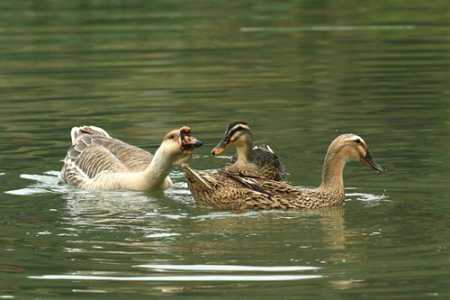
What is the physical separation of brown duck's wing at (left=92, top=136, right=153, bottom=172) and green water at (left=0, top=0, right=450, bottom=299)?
50cm

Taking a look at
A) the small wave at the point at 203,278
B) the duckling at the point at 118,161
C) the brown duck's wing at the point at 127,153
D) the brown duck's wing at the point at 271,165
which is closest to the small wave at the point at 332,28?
the duckling at the point at 118,161

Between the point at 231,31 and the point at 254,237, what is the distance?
1616 cm

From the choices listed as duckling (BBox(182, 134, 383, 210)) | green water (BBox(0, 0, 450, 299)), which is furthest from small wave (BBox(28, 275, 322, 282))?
duckling (BBox(182, 134, 383, 210))

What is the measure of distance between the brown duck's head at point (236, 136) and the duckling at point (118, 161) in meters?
0.65

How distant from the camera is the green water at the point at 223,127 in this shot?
11570 mm

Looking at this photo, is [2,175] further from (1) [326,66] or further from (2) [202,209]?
(1) [326,66]

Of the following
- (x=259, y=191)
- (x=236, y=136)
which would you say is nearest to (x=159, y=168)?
(x=236, y=136)

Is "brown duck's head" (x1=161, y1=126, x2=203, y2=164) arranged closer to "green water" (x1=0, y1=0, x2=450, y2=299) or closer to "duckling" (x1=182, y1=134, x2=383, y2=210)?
"green water" (x1=0, y1=0, x2=450, y2=299)

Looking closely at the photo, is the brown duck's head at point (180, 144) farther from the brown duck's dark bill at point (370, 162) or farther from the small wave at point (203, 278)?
the small wave at point (203, 278)

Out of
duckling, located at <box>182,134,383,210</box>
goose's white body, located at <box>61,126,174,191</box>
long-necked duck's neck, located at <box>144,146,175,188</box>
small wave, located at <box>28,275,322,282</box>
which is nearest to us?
small wave, located at <box>28,275,322,282</box>

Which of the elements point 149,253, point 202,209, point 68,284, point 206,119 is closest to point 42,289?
point 68,284

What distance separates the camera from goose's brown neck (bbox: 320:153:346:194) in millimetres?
14523

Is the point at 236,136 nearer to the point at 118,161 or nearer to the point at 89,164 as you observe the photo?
the point at 118,161

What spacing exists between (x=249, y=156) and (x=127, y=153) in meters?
1.35
